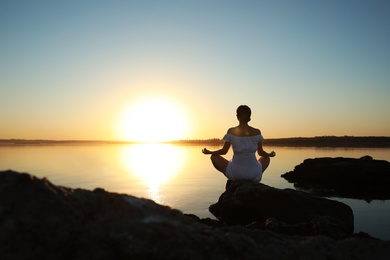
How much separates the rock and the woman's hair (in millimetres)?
1766

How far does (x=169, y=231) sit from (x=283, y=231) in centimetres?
335

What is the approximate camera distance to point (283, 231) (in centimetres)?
564

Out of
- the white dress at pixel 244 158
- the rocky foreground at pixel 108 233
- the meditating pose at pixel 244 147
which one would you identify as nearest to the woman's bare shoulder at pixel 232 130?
the meditating pose at pixel 244 147

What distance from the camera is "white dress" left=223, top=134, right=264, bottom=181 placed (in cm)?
898

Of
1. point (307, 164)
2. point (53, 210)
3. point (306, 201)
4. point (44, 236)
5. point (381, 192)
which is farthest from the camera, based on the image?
point (307, 164)

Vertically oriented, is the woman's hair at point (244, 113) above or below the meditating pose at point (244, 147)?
above

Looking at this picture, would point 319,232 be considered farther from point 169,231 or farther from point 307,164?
point 307,164

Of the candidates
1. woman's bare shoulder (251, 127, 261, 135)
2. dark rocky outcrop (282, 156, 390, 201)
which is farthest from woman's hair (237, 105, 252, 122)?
dark rocky outcrop (282, 156, 390, 201)

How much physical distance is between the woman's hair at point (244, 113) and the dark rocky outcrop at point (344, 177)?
7.91 m

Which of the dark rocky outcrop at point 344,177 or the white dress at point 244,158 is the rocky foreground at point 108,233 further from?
the dark rocky outcrop at point 344,177

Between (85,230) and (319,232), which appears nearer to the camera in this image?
(85,230)

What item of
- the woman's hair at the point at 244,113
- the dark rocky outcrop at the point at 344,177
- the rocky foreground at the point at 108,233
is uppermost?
the woman's hair at the point at 244,113

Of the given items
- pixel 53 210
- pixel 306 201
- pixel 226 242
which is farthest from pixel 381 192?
pixel 53 210

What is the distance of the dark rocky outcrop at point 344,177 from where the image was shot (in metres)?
15.8
